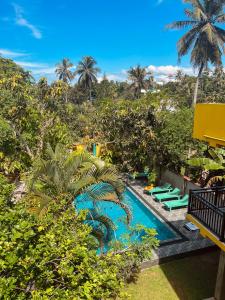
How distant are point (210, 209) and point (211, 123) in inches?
119

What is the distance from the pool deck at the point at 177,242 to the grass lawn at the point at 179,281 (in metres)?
0.29

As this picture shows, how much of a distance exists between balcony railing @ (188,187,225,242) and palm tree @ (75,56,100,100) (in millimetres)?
57525

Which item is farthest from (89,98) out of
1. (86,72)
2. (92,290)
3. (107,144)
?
(92,290)

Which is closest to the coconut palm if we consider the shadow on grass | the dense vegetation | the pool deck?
the dense vegetation

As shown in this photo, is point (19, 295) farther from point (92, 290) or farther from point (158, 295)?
point (158, 295)

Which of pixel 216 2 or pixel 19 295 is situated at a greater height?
pixel 216 2

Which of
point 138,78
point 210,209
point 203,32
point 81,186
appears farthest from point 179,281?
point 138,78

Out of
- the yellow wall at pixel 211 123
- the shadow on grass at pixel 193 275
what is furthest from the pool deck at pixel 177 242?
the yellow wall at pixel 211 123

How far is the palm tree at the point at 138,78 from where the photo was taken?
53.6 metres

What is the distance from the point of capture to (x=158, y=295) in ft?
32.0

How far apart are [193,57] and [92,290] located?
1272 inches

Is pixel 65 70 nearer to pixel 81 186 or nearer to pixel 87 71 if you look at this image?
pixel 87 71

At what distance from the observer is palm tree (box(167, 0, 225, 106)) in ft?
100

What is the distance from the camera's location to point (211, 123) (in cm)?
850
